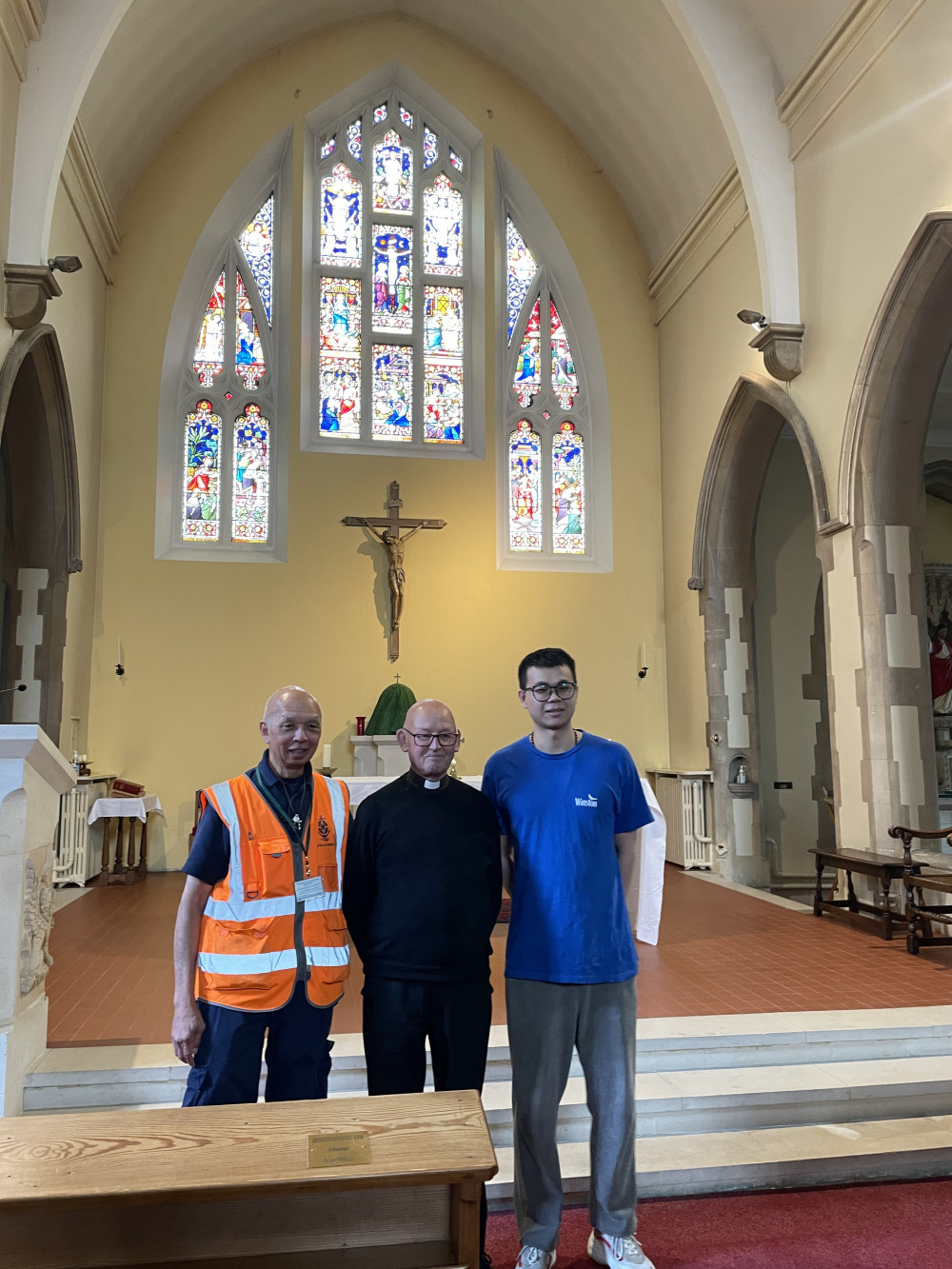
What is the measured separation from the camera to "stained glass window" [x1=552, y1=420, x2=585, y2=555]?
34.7ft

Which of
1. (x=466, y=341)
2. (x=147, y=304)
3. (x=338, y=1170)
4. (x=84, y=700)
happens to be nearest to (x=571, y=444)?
(x=466, y=341)

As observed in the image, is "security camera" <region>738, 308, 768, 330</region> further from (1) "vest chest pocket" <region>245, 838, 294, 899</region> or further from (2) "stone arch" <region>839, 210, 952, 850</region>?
(1) "vest chest pocket" <region>245, 838, 294, 899</region>

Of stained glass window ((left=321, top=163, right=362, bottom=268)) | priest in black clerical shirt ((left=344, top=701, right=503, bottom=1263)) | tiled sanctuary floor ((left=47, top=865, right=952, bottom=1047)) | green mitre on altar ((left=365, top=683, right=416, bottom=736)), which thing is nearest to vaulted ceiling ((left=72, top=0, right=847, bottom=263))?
stained glass window ((left=321, top=163, right=362, bottom=268))

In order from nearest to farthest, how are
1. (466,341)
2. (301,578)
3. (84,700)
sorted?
(84,700)
(301,578)
(466,341)

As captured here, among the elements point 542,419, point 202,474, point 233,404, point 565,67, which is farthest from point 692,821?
point 565,67

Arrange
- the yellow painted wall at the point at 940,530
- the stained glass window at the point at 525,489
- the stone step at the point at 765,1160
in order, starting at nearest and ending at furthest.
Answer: the stone step at the point at 765,1160 → the stained glass window at the point at 525,489 → the yellow painted wall at the point at 940,530

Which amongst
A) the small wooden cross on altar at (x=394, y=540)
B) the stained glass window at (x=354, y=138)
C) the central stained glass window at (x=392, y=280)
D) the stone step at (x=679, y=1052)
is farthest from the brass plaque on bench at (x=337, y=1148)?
the stained glass window at (x=354, y=138)

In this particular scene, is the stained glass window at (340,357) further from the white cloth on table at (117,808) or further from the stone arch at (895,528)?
the stone arch at (895,528)

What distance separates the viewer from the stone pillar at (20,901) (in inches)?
131

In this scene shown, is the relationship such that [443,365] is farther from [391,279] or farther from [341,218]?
[341,218]

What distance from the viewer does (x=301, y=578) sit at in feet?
32.2

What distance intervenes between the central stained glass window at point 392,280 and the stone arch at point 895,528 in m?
4.69

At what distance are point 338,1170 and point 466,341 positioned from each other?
9.84 metres

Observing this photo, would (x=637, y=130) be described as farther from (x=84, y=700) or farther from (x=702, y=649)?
(x=84, y=700)
